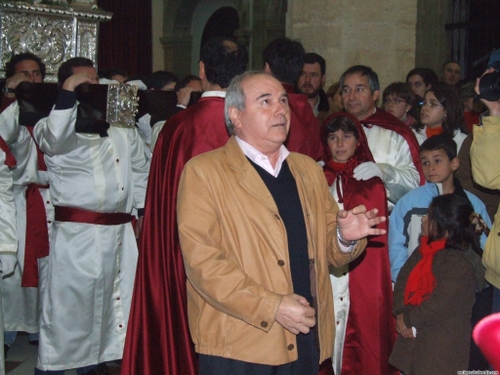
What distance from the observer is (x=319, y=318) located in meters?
2.63

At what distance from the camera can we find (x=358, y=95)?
453 cm

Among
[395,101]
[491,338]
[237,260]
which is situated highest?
[395,101]

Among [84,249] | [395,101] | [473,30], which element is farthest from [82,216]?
[473,30]

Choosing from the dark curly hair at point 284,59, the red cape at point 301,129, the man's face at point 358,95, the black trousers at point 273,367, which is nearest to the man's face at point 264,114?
the black trousers at point 273,367

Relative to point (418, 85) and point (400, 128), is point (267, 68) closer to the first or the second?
point (400, 128)

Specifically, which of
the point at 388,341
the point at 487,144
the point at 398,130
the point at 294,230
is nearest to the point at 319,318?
the point at 294,230

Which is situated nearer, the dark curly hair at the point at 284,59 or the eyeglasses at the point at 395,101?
the dark curly hair at the point at 284,59

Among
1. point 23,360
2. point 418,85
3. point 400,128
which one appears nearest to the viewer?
point 400,128

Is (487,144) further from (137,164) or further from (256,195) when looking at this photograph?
(137,164)

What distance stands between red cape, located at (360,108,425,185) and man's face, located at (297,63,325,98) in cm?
140

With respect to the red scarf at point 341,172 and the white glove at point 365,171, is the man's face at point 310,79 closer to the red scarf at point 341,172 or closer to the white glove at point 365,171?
the red scarf at point 341,172

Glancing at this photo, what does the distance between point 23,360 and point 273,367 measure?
3.02m

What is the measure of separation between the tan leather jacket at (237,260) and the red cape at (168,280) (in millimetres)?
859

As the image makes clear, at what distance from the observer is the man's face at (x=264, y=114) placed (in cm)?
263
